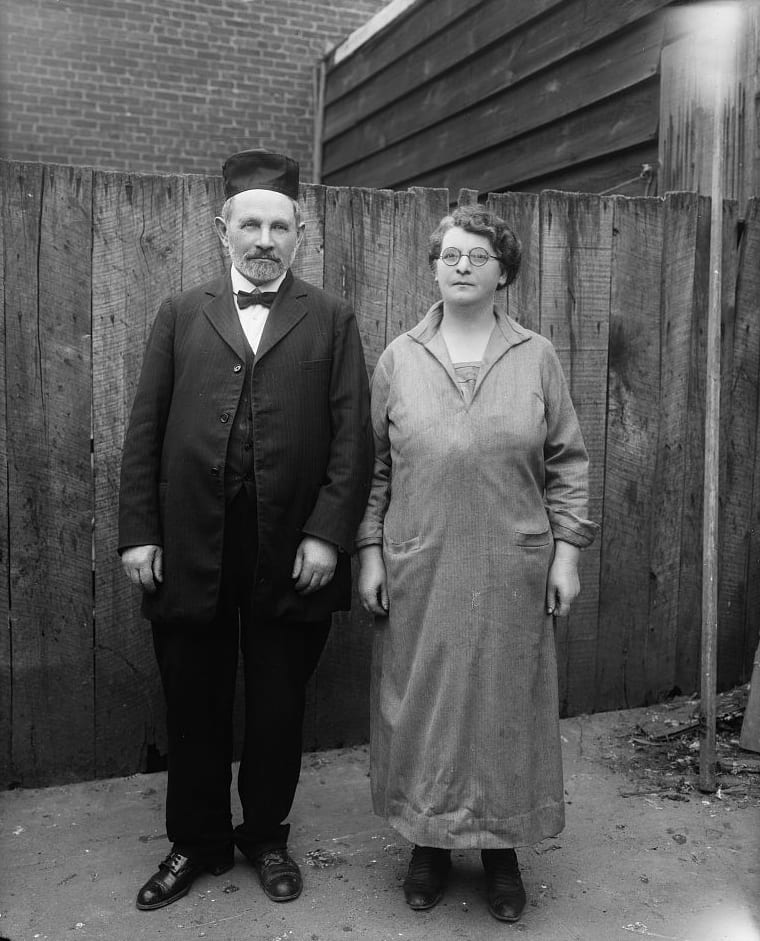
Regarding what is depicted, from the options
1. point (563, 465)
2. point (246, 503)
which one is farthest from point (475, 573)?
point (246, 503)

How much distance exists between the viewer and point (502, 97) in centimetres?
598

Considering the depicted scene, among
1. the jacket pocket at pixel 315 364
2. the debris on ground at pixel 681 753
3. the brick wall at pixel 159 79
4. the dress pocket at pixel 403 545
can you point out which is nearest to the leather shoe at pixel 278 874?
the dress pocket at pixel 403 545

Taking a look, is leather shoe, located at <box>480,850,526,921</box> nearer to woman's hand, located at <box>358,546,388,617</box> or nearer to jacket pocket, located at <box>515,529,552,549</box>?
woman's hand, located at <box>358,546,388,617</box>

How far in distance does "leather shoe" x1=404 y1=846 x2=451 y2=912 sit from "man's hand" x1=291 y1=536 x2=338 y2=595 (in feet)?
2.66

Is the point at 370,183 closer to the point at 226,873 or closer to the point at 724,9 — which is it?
the point at 724,9

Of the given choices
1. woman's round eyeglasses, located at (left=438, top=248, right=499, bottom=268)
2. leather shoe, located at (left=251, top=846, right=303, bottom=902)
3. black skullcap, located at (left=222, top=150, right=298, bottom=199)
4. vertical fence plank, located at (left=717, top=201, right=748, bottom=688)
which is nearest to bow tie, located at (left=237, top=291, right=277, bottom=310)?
black skullcap, located at (left=222, top=150, right=298, bottom=199)

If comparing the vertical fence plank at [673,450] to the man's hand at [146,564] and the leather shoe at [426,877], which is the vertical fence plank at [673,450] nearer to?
the leather shoe at [426,877]

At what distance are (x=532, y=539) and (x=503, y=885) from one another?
966 mm

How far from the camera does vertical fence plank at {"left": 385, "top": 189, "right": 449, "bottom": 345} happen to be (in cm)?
355

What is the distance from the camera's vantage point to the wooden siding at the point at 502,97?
479 centimetres

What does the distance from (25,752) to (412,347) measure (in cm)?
200

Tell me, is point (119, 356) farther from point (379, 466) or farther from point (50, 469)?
point (379, 466)

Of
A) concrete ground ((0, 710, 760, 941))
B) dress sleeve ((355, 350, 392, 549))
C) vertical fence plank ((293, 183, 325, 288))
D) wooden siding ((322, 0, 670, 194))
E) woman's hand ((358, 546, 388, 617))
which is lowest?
concrete ground ((0, 710, 760, 941))

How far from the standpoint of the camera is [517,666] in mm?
2566
